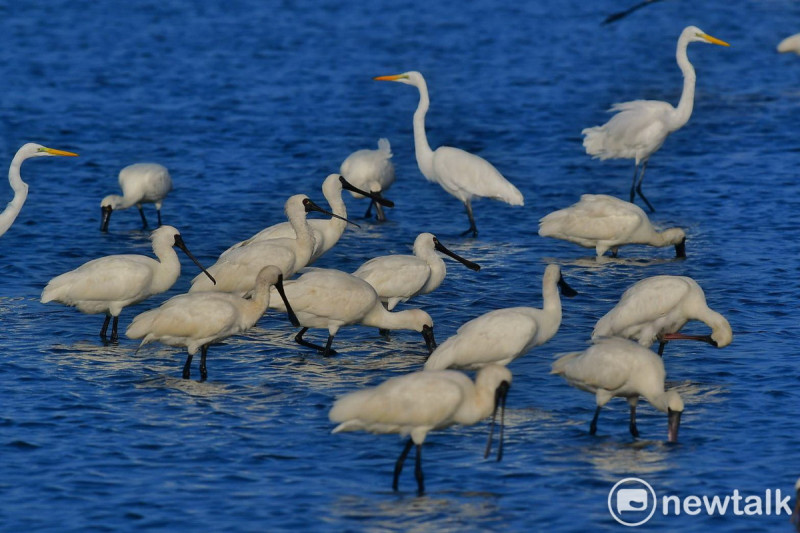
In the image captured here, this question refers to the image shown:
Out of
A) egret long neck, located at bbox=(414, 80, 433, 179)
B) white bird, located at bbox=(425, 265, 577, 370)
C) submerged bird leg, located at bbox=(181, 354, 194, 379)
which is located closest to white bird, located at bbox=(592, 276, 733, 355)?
white bird, located at bbox=(425, 265, 577, 370)

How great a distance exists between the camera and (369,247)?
18.1 m

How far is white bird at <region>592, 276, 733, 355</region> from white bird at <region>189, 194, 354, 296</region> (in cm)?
318

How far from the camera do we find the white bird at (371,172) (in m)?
19.6

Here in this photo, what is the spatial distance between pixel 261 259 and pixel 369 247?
4134mm

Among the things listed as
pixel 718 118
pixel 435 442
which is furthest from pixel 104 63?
pixel 435 442

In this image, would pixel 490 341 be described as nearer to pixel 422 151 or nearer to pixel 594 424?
pixel 594 424

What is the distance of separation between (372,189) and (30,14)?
75.6ft

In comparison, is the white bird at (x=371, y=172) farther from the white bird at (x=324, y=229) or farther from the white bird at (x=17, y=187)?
the white bird at (x=17, y=187)

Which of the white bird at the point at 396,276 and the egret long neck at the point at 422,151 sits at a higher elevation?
the egret long neck at the point at 422,151

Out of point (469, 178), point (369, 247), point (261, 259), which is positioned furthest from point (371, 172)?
point (261, 259)

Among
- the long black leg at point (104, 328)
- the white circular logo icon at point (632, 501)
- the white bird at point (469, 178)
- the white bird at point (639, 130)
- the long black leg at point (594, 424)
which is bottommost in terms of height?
the white circular logo icon at point (632, 501)

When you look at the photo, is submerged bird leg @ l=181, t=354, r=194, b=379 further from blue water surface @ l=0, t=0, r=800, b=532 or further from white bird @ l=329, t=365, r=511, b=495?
white bird @ l=329, t=365, r=511, b=495

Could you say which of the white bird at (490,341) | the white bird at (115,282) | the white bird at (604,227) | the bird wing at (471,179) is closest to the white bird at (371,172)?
the bird wing at (471,179)

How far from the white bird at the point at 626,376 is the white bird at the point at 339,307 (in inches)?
104
